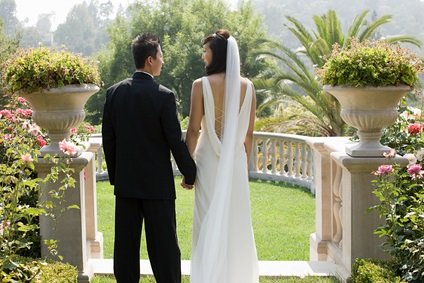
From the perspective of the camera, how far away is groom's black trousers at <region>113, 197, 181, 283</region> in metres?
4.88

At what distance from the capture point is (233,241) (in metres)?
5.25

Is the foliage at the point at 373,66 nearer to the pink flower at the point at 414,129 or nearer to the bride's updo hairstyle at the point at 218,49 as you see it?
the pink flower at the point at 414,129

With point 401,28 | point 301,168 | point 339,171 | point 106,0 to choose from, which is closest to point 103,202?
point 301,168

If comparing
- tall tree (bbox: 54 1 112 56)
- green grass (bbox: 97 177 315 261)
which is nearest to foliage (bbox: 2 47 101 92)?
green grass (bbox: 97 177 315 261)

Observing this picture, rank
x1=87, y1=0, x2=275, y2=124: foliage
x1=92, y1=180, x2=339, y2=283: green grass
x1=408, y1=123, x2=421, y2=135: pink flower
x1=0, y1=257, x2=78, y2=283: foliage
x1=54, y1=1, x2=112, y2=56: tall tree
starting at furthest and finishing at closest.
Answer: x1=54, y1=1, x2=112, y2=56: tall tree → x1=87, y1=0, x2=275, y2=124: foliage → x1=92, y1=180, x2=339, y2=283: green grass → x1=408, y1=123, x2=421, y2=135: pink flower → x1=0, y1=257, x2=78, y2=283: foliage

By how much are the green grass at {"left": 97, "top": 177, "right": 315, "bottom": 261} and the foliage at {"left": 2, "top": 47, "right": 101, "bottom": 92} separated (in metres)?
2.83

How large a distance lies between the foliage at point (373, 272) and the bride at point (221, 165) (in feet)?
2.52

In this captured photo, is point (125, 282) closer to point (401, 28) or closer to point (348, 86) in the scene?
point (348, 86)

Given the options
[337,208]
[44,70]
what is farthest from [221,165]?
[337,208]

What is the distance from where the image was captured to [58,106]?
534cm

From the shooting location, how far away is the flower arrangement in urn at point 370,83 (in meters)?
5.21

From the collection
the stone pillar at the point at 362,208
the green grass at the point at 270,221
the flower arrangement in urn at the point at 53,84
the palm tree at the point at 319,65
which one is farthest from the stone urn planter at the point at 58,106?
the palm tree at the point at 319,65

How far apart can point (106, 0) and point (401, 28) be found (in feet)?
200

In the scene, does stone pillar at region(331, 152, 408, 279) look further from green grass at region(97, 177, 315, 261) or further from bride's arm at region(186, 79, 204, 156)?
green grass at region(97, 177, 315, 261)
